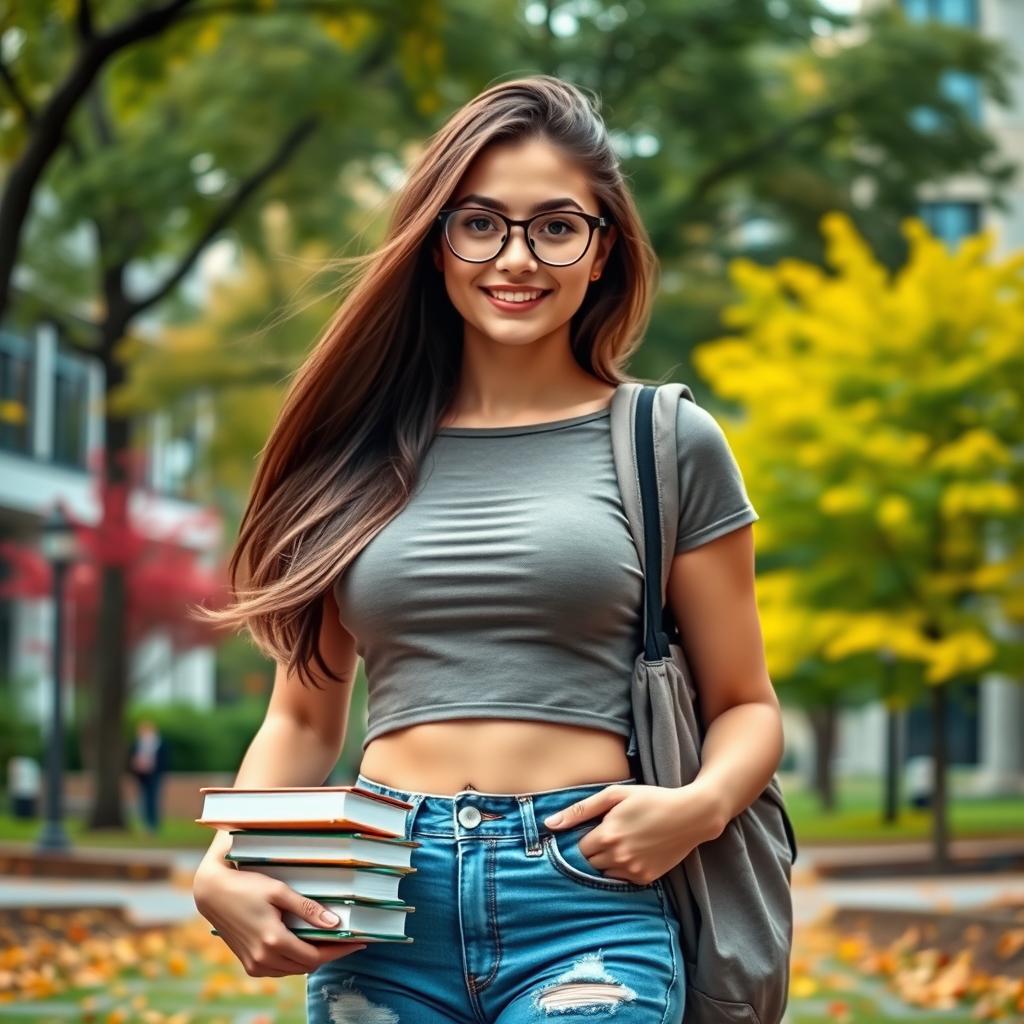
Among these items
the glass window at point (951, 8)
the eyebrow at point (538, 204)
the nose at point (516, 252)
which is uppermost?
the glass window at point (951, 8)

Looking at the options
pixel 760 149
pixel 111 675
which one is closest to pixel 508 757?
pixel 760 149

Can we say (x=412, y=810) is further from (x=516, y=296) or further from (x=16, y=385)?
(x=16, y=385)

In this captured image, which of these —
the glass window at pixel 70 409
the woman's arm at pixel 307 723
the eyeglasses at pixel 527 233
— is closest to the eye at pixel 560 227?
the eyeglasses at pixel 527 233

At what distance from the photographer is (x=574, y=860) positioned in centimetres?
291

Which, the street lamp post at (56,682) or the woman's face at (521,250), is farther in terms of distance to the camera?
the street lamp post at (56,682)

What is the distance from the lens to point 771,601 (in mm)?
23281

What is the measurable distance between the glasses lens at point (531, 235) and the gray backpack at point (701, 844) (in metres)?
0.25

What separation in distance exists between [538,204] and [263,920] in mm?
1141

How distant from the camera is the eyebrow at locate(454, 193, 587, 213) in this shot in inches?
125

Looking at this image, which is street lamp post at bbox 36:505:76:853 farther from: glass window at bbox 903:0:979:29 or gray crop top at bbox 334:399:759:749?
glass window at bbox 903:0:979:29

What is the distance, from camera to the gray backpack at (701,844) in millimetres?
2986

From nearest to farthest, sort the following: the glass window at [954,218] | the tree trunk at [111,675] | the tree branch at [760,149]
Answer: the tree branch at [760,149], the tree trunk at [111,675], the glass window at [954,218]

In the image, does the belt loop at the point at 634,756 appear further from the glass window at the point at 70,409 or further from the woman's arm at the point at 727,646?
the glass window at the point at 70,409

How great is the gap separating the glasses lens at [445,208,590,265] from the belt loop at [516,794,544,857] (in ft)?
2.70
